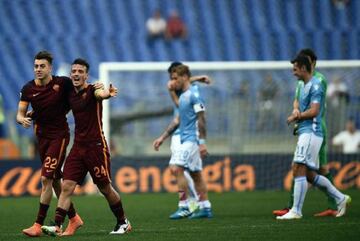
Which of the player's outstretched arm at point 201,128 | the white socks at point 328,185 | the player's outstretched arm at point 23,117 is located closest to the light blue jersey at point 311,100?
the white socks at point 328,185

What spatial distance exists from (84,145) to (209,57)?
1670cm

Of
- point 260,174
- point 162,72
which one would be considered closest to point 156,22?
point 162,72

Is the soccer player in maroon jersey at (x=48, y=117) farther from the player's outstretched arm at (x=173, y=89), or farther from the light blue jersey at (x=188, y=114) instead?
the player's outstretched arm at (x=173, y=89)

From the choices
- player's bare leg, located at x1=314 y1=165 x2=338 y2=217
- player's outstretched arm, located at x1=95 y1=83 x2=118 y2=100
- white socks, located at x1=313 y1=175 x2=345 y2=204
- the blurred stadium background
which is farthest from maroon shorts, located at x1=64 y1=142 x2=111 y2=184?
the blurred stadium background

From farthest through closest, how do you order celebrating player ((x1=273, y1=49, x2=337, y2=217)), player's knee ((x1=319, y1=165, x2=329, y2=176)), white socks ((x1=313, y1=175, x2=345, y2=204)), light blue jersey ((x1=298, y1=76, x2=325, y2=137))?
player's knee ((x1=319, y1=165, x2=329, y2=176))
white socks ((x1=313, y1=175, x2=345, y2=204))
celebrating player ((x1=273, y1=49, x2=337, y2=217))
light blue jersey ((x1=298, y1=76, x2=325, y2=137))

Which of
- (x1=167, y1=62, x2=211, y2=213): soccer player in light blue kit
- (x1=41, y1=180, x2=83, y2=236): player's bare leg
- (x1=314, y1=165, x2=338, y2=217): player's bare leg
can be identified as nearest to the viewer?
(x1=41, y1=180, x2=83, y2=236): player's bare leg

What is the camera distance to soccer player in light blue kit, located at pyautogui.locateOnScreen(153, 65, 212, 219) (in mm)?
13219

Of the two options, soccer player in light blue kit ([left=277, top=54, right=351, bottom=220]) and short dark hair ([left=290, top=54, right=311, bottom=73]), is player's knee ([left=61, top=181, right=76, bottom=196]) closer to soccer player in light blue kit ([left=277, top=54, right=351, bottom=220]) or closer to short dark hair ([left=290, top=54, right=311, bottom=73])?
soccer player in light blue kit ([left=277, top=54, right=351, bottom=220])

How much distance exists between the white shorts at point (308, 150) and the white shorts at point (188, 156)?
1727mm

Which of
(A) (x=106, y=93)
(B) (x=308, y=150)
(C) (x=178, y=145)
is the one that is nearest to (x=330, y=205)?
(B) (x=308, y=150)

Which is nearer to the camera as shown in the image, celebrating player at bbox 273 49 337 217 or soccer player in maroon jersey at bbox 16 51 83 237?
soccer player in maroon jersey at bbox 16 51 83 237

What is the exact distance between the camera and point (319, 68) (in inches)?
805

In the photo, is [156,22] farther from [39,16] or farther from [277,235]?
[277,235]

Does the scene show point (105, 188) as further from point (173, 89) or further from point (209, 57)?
point (209, 57)
